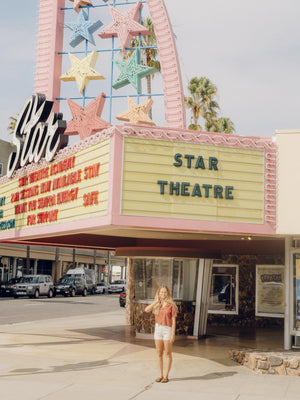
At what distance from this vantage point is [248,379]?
36.4 ft

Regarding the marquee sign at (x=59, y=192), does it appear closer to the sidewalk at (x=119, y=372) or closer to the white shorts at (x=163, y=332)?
the white shorts at (x=163, y=332)

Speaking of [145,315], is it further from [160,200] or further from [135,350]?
[160,200]

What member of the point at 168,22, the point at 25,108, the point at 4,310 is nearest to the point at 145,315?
the point at 25,108

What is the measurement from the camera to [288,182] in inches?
512

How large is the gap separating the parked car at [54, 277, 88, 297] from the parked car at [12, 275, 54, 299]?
239 centimetres

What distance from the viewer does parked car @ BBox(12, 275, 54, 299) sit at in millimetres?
42531

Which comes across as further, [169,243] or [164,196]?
[169,243]

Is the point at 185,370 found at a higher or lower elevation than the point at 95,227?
lower

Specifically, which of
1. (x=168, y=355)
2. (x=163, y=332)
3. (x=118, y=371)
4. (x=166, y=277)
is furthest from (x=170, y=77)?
(x=168, y=355)

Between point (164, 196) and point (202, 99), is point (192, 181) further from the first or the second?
point (202, 99)

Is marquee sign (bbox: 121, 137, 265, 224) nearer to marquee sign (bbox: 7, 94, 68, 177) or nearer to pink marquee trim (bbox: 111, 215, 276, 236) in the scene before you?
pink marquee trim (bbox: 111, 215, 276, 236)

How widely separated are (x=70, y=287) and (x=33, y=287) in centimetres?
602

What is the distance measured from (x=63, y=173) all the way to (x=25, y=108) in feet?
11.7

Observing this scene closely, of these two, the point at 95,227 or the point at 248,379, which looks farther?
the point at 95,227
